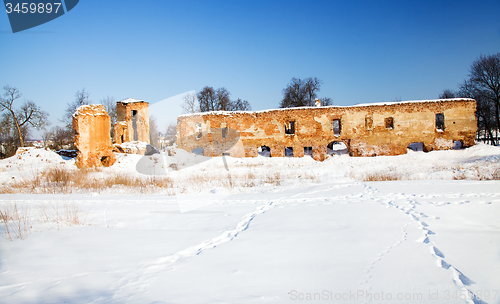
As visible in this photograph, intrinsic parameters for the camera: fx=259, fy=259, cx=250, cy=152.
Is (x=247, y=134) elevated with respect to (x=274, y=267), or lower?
elevated

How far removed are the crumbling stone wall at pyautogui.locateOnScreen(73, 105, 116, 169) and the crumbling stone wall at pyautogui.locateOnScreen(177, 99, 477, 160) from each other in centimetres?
632

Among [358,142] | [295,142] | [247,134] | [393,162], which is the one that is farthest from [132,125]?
[393,162]

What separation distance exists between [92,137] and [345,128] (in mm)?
17138

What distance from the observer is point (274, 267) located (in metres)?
2.66

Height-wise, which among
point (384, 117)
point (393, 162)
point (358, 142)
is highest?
point (384, 117)

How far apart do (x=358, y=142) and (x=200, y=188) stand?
46.8ft

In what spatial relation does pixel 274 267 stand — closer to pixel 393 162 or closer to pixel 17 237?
pixel 17 237

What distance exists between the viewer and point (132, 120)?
3033 centimetres

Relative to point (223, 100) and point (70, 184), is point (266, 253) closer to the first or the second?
point (70, 184)

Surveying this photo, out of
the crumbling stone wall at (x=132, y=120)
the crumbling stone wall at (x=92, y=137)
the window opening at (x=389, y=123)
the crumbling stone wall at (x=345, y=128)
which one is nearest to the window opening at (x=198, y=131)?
the crumbling stone wall at (x=345, y=128)

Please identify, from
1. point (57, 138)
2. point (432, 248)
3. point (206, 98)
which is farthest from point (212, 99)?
point (432, 248)

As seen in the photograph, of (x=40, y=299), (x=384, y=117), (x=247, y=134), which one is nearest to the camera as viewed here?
(x=40, y=299)

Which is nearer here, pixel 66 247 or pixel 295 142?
pixel 66 247

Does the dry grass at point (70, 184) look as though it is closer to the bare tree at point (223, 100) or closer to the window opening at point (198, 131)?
the window opening at point (198, 131)
